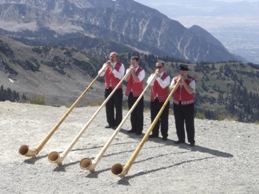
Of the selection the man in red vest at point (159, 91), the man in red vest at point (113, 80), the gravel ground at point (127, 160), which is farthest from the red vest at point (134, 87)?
the gravel ground at point (127, 160)

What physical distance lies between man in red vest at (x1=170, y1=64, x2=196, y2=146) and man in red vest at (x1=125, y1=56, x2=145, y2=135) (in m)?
1.18

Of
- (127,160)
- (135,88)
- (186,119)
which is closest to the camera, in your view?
(127,160)

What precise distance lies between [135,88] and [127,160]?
10.4 feet

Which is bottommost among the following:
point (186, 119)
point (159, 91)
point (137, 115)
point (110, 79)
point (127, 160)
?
point (127, 160)

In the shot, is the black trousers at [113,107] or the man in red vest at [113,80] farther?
the black trousers at [113,107]

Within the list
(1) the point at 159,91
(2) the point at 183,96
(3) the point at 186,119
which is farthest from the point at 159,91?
(3) the point at 186,119

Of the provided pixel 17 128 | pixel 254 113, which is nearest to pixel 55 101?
pixel 254 113

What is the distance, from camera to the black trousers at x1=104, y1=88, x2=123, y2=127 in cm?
1387

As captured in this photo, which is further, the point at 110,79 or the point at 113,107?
the point at 113,107

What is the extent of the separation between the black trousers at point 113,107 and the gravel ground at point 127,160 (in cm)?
42

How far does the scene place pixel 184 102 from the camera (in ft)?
39.9

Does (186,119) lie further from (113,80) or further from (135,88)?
(113,80)

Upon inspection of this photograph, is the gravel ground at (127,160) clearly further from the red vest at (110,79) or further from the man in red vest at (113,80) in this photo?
the red vest at (110,79)

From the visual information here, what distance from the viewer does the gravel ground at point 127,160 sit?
28.6 ft
